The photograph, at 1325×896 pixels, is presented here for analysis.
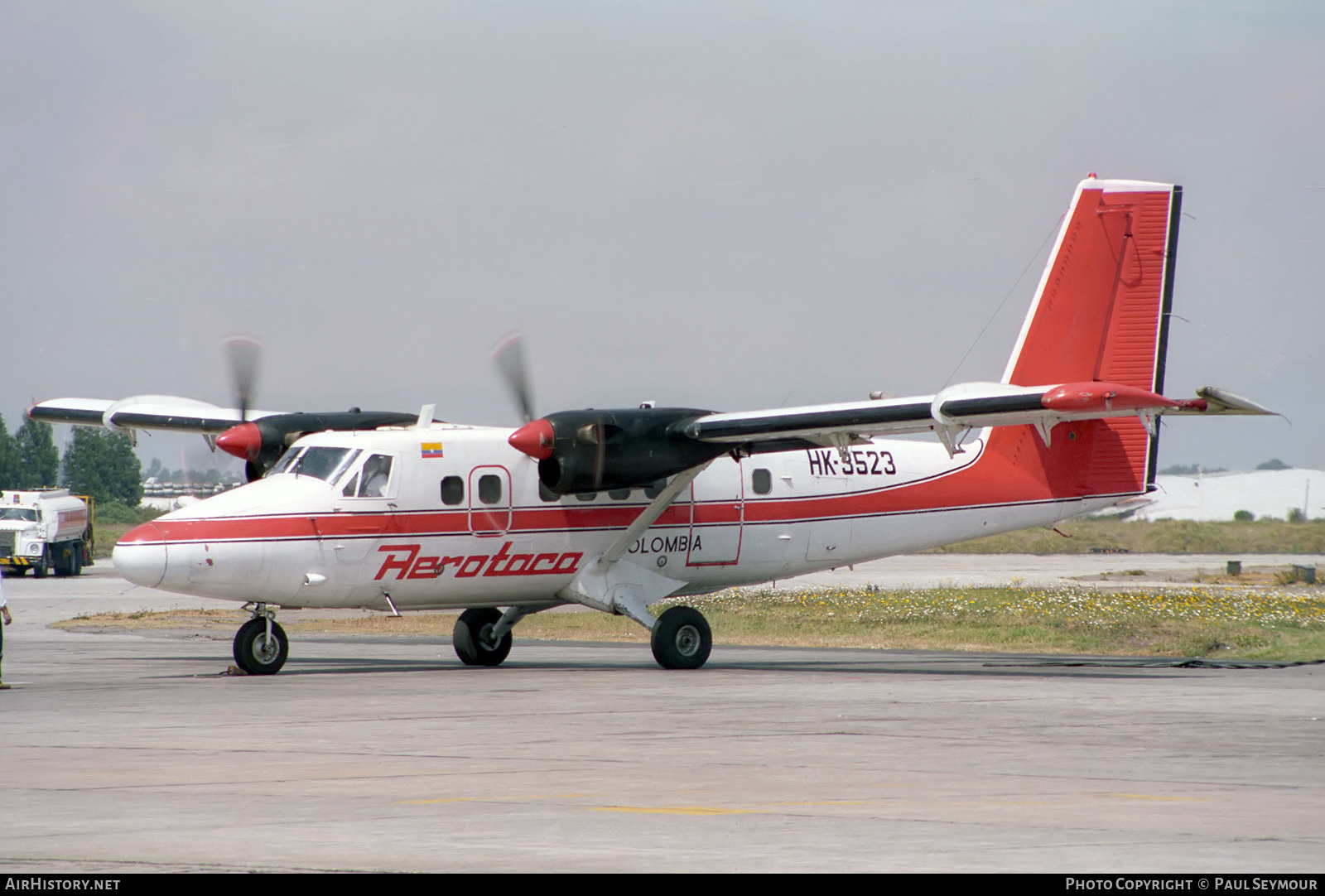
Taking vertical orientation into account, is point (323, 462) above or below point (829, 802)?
above

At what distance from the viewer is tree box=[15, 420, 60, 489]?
124 m

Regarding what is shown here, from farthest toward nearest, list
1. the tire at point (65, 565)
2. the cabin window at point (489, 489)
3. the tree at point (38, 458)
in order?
the tree at point (38, 458) → the tire at point (65, 565) → the cabin window at point (489, 489)

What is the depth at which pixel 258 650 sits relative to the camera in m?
18.9

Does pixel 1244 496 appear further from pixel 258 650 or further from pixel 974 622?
pixel 258 650

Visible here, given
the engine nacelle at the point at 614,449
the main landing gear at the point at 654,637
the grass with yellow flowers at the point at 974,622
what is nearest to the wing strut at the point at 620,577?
the main landing gear at the point at 654,637

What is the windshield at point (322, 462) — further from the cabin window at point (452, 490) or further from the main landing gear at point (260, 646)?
the main landing gear at point (260, 646)

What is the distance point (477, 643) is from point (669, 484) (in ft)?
12.3

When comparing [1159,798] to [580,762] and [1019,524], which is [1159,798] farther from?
[1019,524]

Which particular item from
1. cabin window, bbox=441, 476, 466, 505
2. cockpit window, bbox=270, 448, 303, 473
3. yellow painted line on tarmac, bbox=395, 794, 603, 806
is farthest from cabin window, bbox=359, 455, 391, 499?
yellow painted line on tarmac, bbox=395, 794, 603, 806

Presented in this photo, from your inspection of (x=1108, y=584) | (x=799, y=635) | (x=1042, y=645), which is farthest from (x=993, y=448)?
(x=1108, y=584)

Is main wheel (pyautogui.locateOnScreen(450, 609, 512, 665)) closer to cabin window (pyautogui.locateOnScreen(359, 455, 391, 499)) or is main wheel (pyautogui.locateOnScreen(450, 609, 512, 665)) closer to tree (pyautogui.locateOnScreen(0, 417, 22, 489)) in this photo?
cabin window (pyautogui.locateOnScreen(359, 455, 391, 499))

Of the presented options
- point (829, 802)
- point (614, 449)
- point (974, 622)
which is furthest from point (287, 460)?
point (974, 622)

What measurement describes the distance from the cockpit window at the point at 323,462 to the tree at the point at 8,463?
106906 millimetres

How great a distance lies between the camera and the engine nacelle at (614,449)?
1952 centimetres
